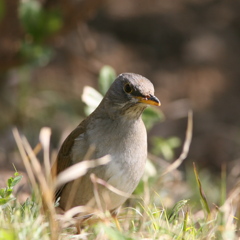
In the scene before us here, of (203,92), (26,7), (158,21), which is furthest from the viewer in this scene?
(158,21)

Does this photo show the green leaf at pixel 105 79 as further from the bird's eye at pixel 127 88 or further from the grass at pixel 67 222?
the grass at pixel 67 222

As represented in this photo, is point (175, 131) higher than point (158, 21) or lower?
lower

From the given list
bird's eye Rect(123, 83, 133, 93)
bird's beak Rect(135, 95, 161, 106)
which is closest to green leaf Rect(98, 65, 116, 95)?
bird's eye Rect(123, 83, 133, 93)

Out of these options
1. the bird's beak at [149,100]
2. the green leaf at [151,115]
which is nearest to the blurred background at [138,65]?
the green leaf at [151,115]

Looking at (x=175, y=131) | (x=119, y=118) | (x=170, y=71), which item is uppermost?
(x=119, y=118)

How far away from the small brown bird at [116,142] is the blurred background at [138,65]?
8.08ft

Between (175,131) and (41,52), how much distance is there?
304 cm

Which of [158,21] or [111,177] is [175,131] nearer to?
[158,21]

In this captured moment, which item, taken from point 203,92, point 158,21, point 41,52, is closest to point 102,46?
point 158,21

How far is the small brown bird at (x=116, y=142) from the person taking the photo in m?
4.62

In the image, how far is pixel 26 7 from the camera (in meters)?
6.77

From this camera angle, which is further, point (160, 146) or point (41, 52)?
point (41, 52)

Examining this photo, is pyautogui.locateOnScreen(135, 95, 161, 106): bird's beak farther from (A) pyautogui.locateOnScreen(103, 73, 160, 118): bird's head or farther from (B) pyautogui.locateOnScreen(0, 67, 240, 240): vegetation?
(B) pyautogui.locateOnScreen(0, 67, 240, 240): vegetation

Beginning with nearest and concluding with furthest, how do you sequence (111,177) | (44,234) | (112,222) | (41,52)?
(44,234), (112,222), (111,177), (41,52)
